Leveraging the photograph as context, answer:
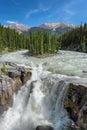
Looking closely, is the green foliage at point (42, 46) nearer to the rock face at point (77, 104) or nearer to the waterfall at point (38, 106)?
the waterfall at point (38, 106)

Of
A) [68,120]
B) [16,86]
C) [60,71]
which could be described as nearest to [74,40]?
[60,71]

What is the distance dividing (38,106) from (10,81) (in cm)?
637

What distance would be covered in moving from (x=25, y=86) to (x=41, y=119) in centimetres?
816

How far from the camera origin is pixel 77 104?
2445cm

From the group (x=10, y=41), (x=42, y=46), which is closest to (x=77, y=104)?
(x=42, y=46)

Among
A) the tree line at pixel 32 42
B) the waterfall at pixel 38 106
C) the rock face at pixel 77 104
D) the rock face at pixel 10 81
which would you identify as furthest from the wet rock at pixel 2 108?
the tree line at pixel 32 42

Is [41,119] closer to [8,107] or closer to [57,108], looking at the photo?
[57,108]

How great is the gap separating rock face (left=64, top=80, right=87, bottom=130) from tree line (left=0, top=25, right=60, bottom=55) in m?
49.8

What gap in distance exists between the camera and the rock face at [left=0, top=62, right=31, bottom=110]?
100.0ft

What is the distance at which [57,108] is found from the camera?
1111 inches

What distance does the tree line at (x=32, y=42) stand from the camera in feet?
259

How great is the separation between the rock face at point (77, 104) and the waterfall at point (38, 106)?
1.14 meters

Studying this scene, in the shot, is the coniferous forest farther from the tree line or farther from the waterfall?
the waterfall

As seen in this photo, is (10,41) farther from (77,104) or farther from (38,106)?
(77,104)
